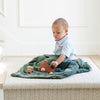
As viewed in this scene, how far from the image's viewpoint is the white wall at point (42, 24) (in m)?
2.99

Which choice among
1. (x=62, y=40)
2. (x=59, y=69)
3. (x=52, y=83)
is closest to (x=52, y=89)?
(x=52, y=83)

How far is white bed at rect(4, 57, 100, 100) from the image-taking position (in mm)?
1771

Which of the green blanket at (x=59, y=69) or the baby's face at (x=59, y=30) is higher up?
the baby's face at (x=59, y=30)

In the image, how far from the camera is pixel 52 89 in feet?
5.90

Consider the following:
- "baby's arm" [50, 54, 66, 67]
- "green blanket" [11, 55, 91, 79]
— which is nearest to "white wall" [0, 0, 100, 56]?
"green blanket" [11, 55, 91, 79]

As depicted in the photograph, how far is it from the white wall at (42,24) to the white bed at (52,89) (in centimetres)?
121

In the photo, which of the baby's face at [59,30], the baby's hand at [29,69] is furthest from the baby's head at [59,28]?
the baby's hand at [29,69]

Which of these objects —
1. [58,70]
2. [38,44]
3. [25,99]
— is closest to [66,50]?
[58,70]

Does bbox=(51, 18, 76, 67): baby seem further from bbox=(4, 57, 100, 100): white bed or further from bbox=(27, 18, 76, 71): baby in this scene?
bbox=(4, 57, 100, 100): white bed

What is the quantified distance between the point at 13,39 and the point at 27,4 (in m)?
0.37

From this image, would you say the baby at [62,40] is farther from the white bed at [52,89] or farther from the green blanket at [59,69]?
the white bed at [52,89]

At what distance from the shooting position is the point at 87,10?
302cm

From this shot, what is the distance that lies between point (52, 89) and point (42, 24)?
1.31 metres

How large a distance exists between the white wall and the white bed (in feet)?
3.96
